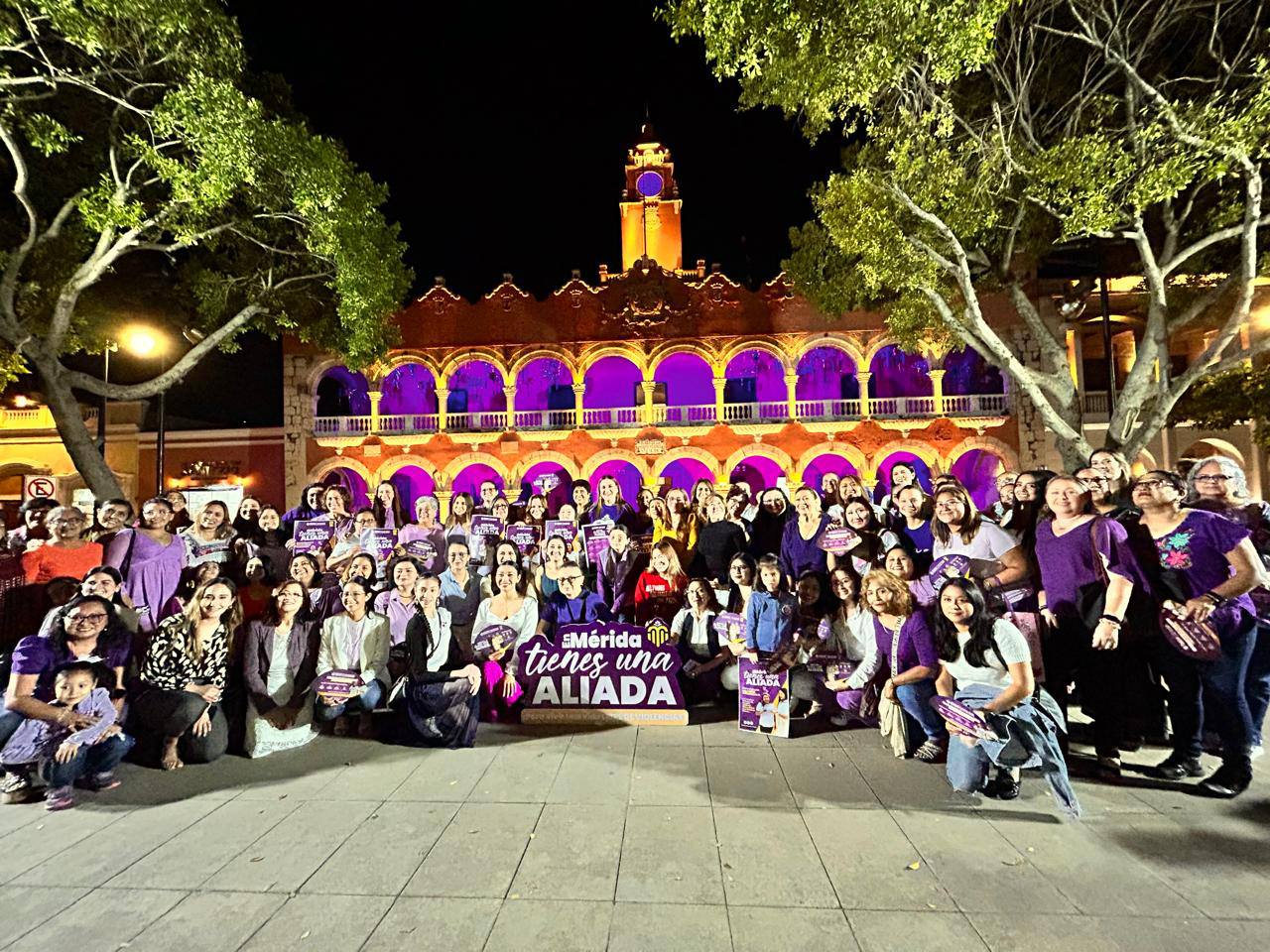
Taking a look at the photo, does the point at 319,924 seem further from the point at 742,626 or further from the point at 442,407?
the point at 442,407

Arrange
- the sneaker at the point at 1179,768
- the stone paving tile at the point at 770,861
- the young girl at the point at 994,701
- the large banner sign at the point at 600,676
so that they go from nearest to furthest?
the stone paving tile at the point at 770,861 → the young girl at the point at 994,701 → the sneaker at the point at 1179,768 → the large banner sign at the point at 600,676

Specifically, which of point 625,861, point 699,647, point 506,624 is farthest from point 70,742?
point 699,647

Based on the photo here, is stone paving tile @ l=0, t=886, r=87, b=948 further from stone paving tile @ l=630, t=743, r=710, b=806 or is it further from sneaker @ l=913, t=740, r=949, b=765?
sneaker @ l=913, t=740, r=949, b=765

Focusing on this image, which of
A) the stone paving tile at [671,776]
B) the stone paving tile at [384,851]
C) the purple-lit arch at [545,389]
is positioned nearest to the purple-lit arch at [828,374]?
the purple-lit arch at [545,389]

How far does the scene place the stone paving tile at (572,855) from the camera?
2.93 meters

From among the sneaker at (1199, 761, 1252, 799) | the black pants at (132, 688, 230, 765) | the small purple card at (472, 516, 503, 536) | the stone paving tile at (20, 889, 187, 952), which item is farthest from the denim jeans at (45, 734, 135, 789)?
the sneaker at (1199, 761, 1252, 799)

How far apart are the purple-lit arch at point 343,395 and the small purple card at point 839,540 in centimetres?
2012

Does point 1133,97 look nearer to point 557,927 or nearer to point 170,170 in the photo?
point 557,927

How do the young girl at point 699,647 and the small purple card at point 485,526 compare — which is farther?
the small purple card at point 485,526

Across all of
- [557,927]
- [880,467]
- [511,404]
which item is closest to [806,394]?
[880,467]

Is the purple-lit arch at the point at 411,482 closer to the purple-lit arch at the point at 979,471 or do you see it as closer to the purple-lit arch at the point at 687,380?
the purple-lit arch at the point at 687,380

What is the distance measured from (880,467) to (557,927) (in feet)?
64.4

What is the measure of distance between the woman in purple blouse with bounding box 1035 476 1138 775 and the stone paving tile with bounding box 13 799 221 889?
19.8 feet

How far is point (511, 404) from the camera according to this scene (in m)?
20.5
